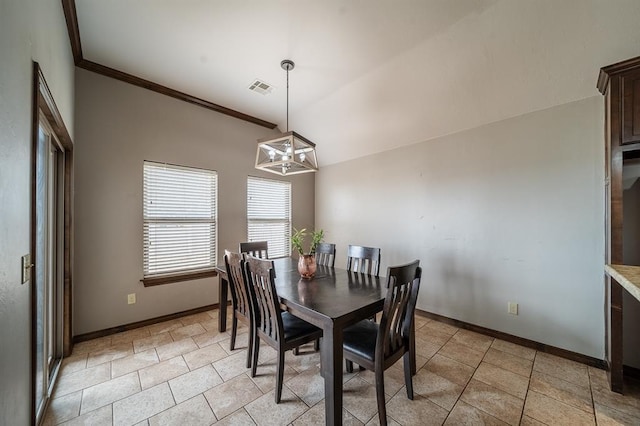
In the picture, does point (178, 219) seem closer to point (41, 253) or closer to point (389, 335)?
point (41, 253)

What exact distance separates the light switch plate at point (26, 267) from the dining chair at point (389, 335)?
5.86ft

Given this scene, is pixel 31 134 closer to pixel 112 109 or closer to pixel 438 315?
pixel 112 109

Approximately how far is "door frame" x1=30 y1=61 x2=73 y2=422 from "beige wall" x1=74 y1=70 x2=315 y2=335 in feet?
0.99

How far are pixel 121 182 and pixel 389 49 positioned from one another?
132 inches

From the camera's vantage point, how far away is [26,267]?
1.20 meters

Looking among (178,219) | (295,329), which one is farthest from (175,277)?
(295,329)

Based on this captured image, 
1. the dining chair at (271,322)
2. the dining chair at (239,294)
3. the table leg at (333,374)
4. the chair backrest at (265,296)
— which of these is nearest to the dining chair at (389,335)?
the table leg at (333,374)

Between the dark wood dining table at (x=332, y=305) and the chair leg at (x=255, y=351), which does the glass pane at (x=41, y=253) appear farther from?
the dark wood dining table at (x=332, y=305)

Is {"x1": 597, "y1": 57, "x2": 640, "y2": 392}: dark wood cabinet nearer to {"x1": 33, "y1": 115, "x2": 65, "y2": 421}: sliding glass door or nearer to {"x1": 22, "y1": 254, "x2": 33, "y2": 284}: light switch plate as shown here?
{"x1": 22, "y1": 254, "x2": 33, "y2": 284}: light switch plate

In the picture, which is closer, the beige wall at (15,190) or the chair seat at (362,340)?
the beige wall at (15,190)

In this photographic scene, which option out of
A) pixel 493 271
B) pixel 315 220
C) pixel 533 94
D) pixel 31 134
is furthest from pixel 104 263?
pixel 533 94

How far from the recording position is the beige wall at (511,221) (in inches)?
90.9

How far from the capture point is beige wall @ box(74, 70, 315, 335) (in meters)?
2.78

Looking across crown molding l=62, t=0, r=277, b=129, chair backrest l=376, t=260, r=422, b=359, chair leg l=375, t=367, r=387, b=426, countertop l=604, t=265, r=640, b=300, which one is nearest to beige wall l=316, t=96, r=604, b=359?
countertop l=604, t=265, r=640, b=300
